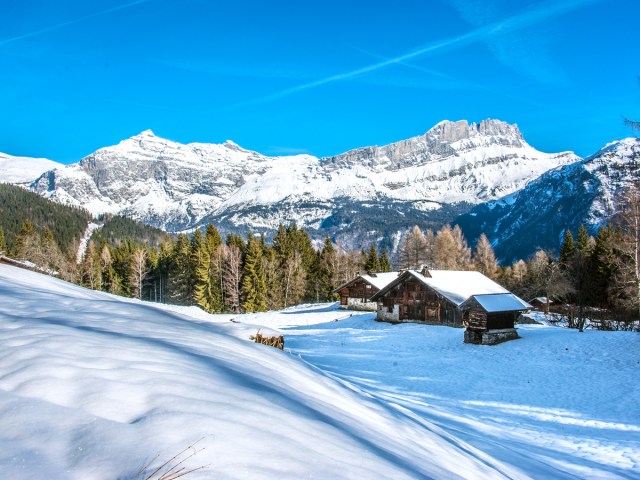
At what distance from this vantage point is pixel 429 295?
149 feet

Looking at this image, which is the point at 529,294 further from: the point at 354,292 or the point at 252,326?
the point at 252,326

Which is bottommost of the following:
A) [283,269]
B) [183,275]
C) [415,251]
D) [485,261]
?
[183,275]

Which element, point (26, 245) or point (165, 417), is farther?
point (26, 245)

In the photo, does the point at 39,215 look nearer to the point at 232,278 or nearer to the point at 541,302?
the point at 232,278

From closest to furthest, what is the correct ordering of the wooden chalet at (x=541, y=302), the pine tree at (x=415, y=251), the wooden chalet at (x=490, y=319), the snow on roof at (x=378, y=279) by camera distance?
the wooden chalet at (x=490, y=319) < the snow on roof at (x=378, y=279) < the wooden chalet at (x=541, y=302) < the pine tree at (x=415, y=251)

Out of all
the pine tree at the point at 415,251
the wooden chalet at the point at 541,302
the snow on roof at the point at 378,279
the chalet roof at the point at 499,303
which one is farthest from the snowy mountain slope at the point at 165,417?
the pine tree at the point at 415,251

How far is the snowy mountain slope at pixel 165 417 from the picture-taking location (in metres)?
3.09

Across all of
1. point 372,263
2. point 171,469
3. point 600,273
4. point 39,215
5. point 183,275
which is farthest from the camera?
point 39,215

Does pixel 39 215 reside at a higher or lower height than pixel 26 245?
higher

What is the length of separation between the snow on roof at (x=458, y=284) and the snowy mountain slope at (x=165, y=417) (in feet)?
126

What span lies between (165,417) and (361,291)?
5642 centimetres

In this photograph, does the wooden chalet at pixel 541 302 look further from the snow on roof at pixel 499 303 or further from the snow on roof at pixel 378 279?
the snow on roof at pixel 499 303

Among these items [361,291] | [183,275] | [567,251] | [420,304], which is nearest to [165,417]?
[420,304]

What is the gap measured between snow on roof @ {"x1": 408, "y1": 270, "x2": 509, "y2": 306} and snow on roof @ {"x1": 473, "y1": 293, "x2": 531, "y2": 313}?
20.4 ft
